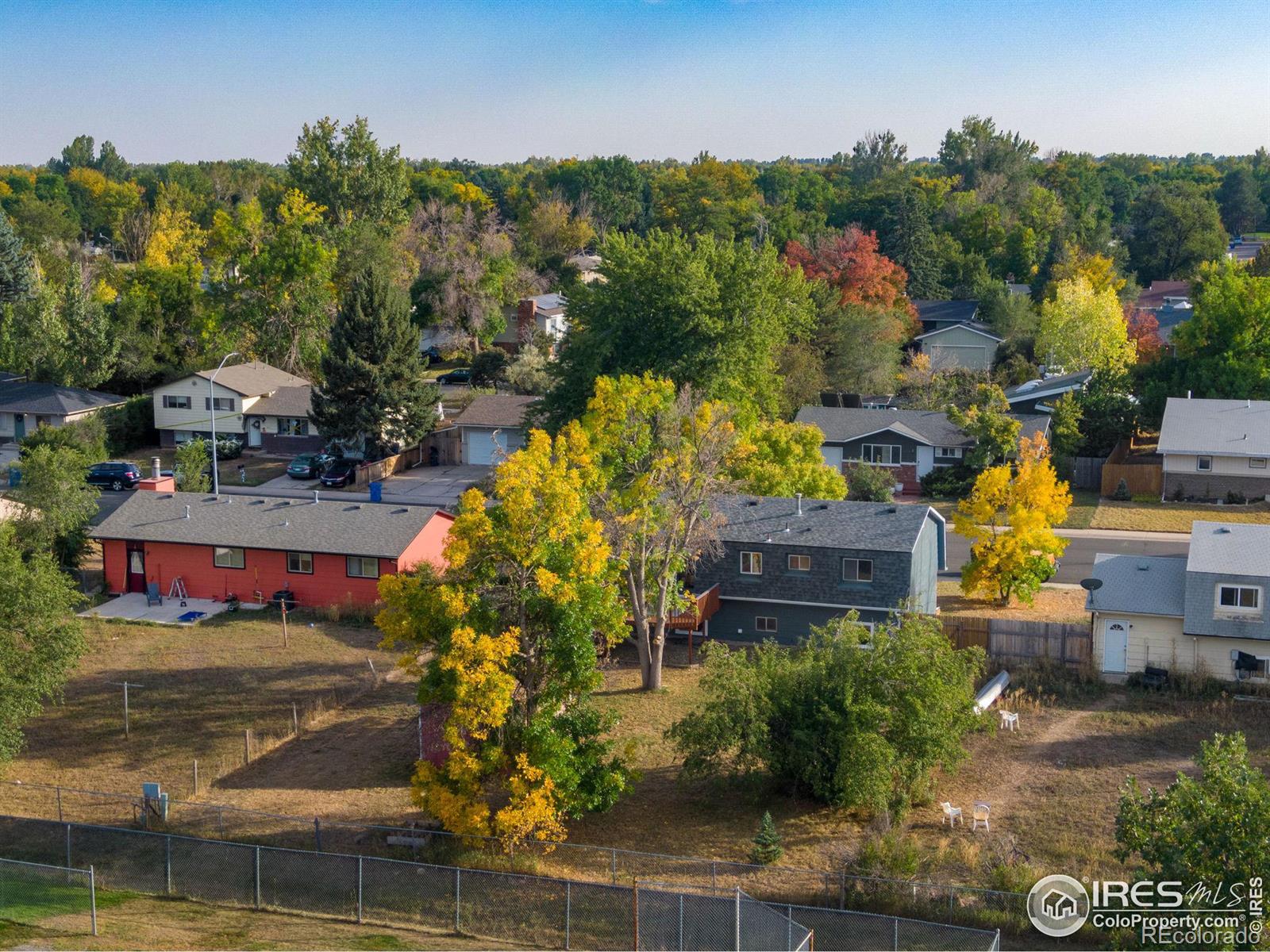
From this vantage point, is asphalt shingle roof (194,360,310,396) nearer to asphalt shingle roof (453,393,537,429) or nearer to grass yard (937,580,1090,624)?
asphalt shingle roof (453,393,537,429)

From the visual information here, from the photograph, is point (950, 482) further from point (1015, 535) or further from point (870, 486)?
point (1015, 535)

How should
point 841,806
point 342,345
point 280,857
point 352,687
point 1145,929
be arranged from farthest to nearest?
point 342,345, point 352,687, point 841,806, point 280,857, point 1145,929

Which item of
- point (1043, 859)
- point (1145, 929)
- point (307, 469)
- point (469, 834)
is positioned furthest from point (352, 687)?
point (307, 469)

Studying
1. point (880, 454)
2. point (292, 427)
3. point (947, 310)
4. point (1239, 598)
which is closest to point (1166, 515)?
point (880, 454)

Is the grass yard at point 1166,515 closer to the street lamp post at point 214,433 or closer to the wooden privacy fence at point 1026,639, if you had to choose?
the wooden privacy fence at point 1026,639

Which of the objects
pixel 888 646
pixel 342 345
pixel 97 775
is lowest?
pixel 97 775

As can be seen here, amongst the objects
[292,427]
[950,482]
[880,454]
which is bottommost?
[950,482]

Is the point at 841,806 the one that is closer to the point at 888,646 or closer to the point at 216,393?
the point at 888,646
